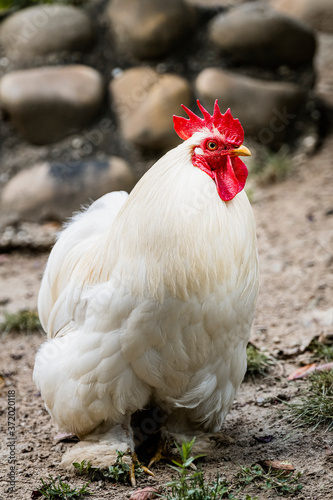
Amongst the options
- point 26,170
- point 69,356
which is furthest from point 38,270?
point 69,356

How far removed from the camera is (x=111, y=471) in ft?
11.2

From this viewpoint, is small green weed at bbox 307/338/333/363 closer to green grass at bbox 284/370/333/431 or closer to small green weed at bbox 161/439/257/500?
green grass at bbox 284/370/333/431

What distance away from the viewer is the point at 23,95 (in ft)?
26.2

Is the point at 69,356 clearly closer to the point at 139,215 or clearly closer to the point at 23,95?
the point at 139,215

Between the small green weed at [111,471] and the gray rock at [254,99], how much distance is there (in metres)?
5.61

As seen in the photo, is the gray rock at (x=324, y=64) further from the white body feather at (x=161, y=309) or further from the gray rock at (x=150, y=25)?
the white body feather at (x=161, y=309)

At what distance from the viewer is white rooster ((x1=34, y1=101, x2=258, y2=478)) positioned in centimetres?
311

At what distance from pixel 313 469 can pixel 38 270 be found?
15.3 ft

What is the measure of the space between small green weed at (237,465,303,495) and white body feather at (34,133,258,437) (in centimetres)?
43

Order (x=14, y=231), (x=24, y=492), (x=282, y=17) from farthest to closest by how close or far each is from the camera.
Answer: (x=282, y=17)
(x=14, y=231)
(x=24, y=492)

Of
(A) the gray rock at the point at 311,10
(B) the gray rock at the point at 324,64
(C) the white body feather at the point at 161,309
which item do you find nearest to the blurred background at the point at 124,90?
(B) the gray rock at the point at 324,64

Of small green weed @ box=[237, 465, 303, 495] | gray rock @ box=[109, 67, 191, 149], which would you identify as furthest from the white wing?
gray rock @ box=[109, 67, 191, 149]

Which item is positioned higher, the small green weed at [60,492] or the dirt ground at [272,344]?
the small green weed at [60,492]

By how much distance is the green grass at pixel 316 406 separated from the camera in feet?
12.3
